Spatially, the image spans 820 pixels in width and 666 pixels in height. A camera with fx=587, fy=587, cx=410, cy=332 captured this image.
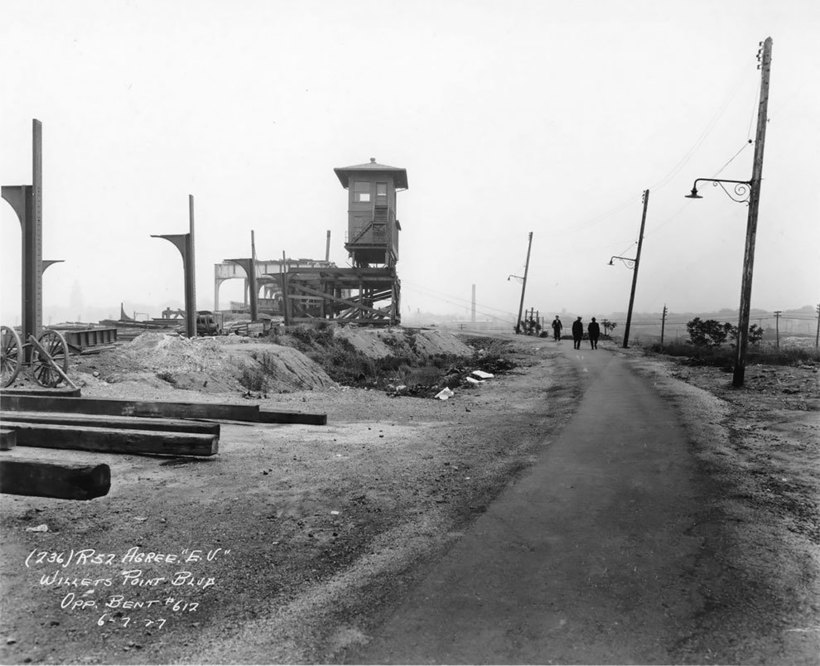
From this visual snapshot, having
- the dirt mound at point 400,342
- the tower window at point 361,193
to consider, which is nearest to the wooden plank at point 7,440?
the dirt mound at point 400,342

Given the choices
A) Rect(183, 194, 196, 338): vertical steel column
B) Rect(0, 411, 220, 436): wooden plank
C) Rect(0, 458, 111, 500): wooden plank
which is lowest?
Rect(0, 411, 220, 436): wooden plank

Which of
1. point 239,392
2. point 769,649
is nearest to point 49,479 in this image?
point 769,649

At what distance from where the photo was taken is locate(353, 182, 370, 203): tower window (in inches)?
1339

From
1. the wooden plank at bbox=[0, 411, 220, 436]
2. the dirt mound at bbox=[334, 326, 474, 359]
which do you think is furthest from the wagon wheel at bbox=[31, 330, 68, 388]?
the dirt mound at bbox=[334, 326, 474, 359]

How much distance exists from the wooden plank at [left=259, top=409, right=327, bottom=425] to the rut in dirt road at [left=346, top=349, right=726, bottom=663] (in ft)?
12.4

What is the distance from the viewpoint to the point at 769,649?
3025mm

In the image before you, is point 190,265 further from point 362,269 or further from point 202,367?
point 362,269

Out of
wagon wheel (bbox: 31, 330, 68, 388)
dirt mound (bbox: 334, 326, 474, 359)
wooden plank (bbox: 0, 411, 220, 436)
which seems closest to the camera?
wooden plank (bbox: 0, 411, 220, 436)

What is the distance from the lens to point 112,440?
6.40 meters

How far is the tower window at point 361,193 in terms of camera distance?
3400 centimetres

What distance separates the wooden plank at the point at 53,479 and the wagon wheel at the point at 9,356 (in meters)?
7.26

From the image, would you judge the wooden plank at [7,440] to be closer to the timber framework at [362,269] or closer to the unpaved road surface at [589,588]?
the unpaved road surface at [589,588]

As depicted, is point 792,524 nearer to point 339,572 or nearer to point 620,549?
point 620,549

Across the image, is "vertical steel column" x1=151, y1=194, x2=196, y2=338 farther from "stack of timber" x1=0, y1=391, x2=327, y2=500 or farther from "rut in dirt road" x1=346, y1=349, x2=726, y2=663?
"rut in dirt road" x1=346, y1=349, x2=726, y2=663
